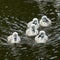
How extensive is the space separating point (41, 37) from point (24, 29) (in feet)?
3.39

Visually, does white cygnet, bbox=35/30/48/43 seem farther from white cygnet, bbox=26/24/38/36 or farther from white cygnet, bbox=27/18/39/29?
white cygnet, bbox=27/18/39/29

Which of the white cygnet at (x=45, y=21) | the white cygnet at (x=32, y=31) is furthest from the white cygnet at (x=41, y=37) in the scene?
the white cygnet at (x=45, y=21)

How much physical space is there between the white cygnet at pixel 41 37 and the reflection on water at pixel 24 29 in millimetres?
191

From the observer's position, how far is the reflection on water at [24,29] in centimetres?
1524

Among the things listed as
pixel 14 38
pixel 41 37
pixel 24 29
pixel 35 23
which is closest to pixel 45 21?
pixel 35 23

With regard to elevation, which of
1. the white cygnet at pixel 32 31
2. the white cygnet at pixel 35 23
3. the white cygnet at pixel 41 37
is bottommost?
the white cygnet at pixel 41 37

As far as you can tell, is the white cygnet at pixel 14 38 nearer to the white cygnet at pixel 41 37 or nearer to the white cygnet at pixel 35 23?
the white cygnet at pixel 41 37

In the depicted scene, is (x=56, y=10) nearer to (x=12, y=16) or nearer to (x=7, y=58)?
(x=12, y=16)

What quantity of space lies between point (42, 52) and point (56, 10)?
379cm

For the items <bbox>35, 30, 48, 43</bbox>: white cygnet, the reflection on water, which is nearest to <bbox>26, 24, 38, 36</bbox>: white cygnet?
the reflection on water

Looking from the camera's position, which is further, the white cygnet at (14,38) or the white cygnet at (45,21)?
the white cygnet at (45,21)

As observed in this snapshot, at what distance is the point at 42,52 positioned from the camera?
15.4 metres

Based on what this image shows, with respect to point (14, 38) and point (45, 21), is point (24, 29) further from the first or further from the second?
point (45, 21)

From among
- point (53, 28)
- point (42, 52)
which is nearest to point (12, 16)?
point (53, 28)
